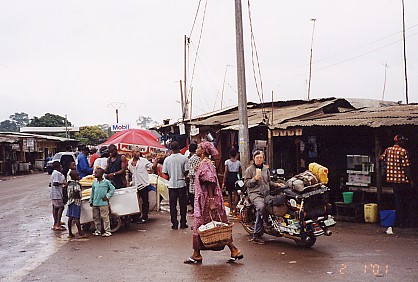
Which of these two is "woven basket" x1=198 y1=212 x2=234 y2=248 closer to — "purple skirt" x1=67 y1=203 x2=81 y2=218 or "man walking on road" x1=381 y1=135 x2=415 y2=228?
"purple skirt" x1=67 y1=203 x2=81 y2=218

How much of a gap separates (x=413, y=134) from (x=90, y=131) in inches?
2442

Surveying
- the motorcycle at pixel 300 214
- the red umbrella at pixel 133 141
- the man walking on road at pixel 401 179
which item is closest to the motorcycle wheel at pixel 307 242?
the motorcycle at pixel 300 214

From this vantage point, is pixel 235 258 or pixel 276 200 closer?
pixel 235 258

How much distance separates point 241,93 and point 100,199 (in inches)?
184

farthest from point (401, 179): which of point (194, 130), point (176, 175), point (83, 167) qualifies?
point (194, 130)

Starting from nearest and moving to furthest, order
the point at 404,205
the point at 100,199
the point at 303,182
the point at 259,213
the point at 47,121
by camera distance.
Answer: the point at 303,182 → the point at 259,213 → the point at 100,199 → the point at 404,205 → the point at 47,121

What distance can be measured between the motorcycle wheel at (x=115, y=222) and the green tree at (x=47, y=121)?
217ft

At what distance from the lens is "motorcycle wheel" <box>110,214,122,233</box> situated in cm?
1110

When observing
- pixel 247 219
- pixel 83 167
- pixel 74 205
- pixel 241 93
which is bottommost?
pixel 247 219

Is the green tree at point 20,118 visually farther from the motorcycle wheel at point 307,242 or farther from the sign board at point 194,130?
the motorcycle wheel at point 307,242

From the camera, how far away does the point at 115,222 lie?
1130cm

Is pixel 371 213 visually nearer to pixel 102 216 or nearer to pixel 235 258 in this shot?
pixel 235 258

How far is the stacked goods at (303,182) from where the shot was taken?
8641 millimetres

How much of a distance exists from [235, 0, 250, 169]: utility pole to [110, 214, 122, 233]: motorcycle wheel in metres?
3.63
